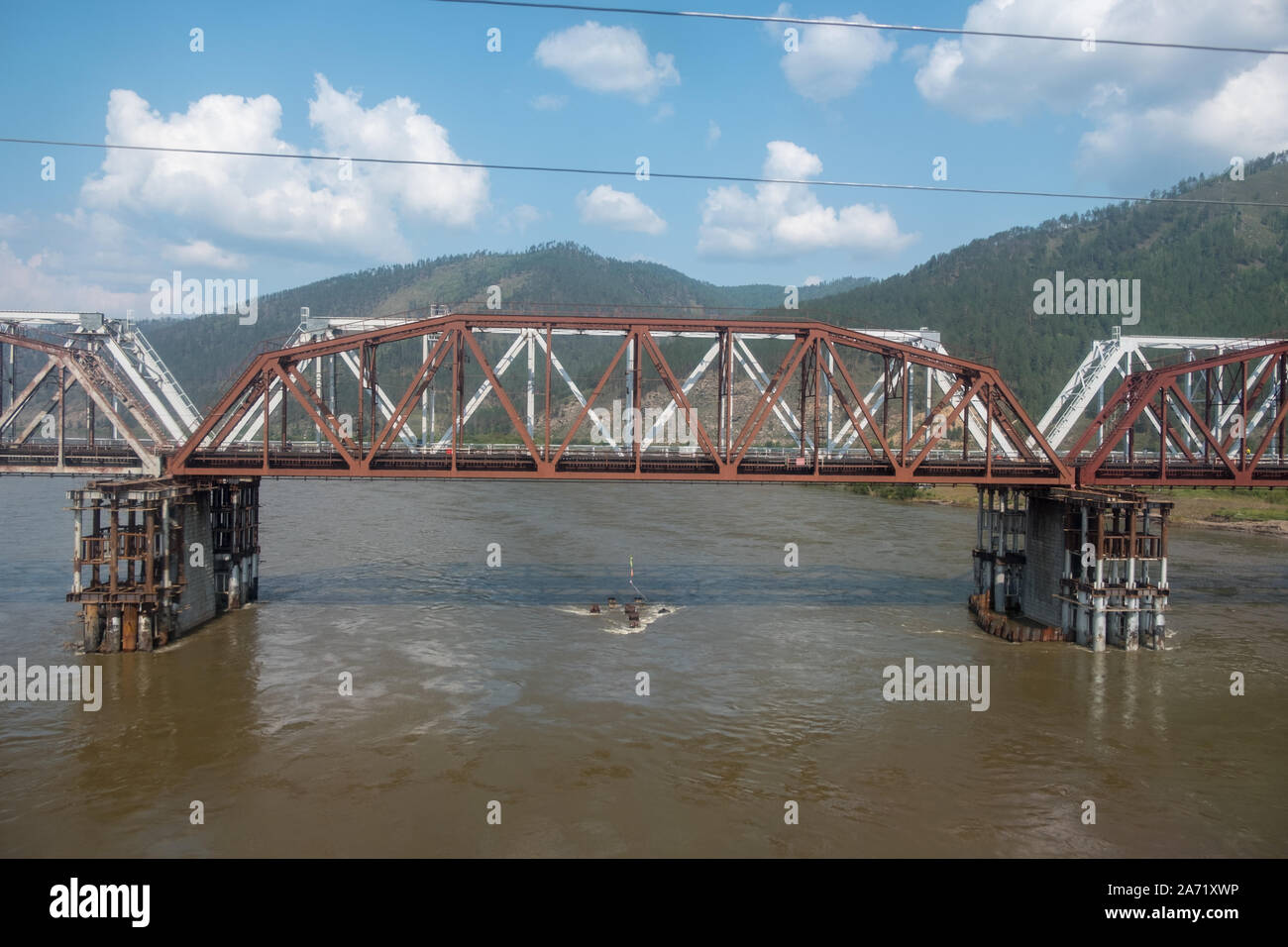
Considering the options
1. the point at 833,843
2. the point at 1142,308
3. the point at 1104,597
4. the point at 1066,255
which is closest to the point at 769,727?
the point at 833,843

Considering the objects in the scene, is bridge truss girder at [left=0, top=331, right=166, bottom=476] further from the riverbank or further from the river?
the riverbank

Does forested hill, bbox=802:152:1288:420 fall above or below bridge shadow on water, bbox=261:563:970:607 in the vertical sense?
above

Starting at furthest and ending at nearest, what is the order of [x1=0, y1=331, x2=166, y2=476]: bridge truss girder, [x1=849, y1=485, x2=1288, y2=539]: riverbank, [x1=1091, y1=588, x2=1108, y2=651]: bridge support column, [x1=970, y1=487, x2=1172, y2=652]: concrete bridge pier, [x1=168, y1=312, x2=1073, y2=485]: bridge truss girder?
[x1=849, y1=485, x2=1288, y2=539]: riverbank → [x1=0, y1=331, x2=166, y2=476]: bridge truss girder → [x1=168, y1=312, x2=1073, y2=485]: bridge truss girder → [x1=1091, y1=588, x2=1108, y2=651]: bridge support column → [x1=970, y1=487, x2=1172, y2=652]: concrete bridge pier

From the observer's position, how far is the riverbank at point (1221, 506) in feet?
205

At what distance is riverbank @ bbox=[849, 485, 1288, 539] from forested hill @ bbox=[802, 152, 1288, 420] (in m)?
23.9

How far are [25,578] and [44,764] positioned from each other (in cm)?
2389

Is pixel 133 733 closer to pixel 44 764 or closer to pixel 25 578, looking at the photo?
pixel 44 764

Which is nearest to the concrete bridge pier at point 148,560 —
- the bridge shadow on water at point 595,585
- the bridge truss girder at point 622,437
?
the bridge truss girder at point 622,437

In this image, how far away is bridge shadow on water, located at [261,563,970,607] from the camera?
37812 mm

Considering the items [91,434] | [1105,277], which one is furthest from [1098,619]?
[1105,277]

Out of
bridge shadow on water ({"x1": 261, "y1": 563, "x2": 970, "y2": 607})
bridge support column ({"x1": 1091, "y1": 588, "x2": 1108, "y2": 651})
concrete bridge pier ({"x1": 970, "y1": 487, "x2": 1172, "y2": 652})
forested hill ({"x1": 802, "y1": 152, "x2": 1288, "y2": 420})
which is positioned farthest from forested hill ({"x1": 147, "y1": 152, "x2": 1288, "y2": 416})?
bridge support column ({"x1": 1091, "y1": 588, "x2": 1108, "y2": 651})

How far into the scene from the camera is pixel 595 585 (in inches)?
1598

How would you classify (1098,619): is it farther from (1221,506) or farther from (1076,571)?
(1221,506)

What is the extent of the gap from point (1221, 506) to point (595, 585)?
5698 centimetres
